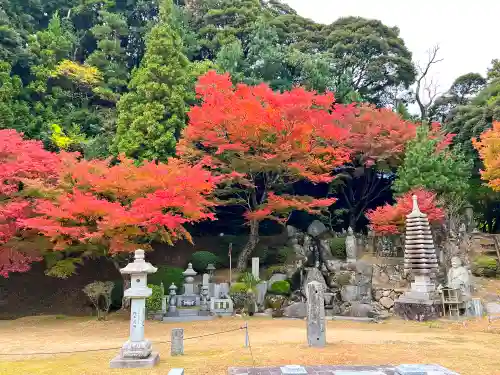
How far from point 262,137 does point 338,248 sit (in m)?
8.74

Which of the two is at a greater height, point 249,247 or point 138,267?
point 249,247

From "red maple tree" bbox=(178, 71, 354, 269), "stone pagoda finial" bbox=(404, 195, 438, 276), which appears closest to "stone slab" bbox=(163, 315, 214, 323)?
"red maple tree" bbox=(178, 71, 354, 269)

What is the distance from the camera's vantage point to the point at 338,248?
24969mm

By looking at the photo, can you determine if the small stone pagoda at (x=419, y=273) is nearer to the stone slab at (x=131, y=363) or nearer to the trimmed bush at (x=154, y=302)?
the trimmed bush at (x=154, y=302)

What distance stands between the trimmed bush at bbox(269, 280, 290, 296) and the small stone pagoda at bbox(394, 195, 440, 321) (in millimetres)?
5256

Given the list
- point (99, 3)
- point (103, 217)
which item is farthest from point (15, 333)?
point (99, 3)

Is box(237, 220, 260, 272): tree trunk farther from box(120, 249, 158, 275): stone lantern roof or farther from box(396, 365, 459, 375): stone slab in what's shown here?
box(396, 365, 459, 375): stone slab

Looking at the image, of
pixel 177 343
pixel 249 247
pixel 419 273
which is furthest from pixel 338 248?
pixel 177 343

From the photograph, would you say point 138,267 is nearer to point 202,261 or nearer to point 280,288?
point 280,288

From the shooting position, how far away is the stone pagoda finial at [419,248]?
17422 mm

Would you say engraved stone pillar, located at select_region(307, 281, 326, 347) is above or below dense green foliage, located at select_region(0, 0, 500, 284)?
below

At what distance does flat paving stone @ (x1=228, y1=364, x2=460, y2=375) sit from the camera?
778cm

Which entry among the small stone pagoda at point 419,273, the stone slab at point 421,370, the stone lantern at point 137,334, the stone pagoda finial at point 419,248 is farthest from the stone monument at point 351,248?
the stone slab at point 421,370

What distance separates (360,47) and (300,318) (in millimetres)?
23908
